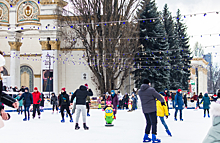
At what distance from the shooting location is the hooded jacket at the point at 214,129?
4.66 meters

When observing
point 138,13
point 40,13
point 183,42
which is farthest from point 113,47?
point 183,42

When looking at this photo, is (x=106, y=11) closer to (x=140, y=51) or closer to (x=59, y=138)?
(x=140, y=51)

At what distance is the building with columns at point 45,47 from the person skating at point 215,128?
28916 mm

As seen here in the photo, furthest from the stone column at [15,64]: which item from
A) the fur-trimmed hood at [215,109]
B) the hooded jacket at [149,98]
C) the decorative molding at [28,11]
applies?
the fur-trimmed hood at [215,109]

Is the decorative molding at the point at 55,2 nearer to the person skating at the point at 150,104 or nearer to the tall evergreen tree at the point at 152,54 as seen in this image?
the tall evergreen tree at the point at 152,54

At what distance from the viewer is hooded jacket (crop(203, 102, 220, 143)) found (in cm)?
466

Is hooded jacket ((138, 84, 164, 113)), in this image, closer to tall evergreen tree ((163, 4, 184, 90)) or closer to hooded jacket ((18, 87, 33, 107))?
hooded jacket ((18, 87, 33, 107))

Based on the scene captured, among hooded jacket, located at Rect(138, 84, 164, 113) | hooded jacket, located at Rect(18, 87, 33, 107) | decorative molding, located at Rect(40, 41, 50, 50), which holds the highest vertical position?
decorative molding, located at Rect(40, 41, 50, 50)

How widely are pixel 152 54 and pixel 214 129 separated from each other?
31.2 metres

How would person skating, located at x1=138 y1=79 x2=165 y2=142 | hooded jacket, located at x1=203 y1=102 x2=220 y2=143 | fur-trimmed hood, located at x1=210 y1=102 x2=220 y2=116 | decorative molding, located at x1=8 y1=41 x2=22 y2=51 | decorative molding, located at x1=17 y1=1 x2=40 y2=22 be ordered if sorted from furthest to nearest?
decorative molding, located at x1=8 y1=41 x2=22 y2=51
decorative molding, located at x1=17 y1=1 x2=40 y2=22
person skating, located at x1=138 y1=79 x2=165 y2=142
fur-trimmed hood, located at x1=210 y1=102 x2=220 y2=116
hooded jacket, located at x1=203 y1=102 x2=220 y2=143

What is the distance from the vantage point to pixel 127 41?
104 feet

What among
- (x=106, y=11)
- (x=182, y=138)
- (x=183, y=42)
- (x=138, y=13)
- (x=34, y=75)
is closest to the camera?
(x=182, y=138)

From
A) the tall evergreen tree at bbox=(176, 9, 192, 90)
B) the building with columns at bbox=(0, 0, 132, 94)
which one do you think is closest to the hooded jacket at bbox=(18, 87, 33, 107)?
the building with columns at bbox=(0, 0, 132, 94)

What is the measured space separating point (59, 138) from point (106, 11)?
69.5 feet
